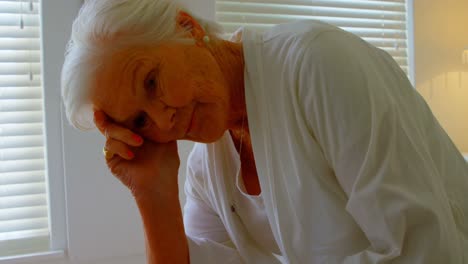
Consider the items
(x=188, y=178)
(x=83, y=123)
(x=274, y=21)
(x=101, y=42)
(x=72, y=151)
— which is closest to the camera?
(x=101, y=42)

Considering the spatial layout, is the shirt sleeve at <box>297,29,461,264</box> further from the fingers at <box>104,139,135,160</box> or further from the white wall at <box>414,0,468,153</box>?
the white wall at <box>414,0,468,153</box>

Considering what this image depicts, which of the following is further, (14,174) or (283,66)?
(14,174)

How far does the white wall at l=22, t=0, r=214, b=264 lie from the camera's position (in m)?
1.78

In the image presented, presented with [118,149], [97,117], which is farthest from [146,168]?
[97,117]

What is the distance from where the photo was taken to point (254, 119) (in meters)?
0.97

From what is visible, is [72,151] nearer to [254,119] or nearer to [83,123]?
[83,123]

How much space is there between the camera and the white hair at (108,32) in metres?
0.90

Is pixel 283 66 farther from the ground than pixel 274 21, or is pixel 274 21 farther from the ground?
pixel 274 21

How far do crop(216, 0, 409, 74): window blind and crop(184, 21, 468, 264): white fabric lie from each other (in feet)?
3.85

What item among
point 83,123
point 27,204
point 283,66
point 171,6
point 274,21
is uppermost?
point 274,21

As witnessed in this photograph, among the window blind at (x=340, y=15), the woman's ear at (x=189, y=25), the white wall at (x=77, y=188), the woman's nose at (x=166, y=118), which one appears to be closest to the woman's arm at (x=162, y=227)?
the woman's nose at (x=166, y=118)

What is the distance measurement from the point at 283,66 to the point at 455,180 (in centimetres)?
41

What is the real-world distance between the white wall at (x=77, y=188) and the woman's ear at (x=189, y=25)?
3.12 feet

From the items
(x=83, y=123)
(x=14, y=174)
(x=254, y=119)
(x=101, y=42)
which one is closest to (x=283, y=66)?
(x=254, y=119)
